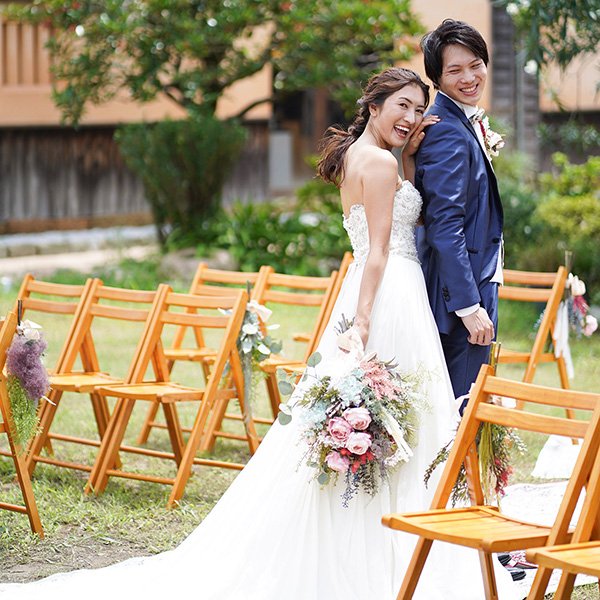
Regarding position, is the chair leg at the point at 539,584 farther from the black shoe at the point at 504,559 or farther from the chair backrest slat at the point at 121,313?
the chair backrest slat at the point at 121,313

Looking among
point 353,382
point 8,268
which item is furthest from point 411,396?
point 8,268

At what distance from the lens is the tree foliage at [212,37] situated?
12188mm

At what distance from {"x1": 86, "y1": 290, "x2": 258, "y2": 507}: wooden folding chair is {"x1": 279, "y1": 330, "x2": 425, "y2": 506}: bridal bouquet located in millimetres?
1423

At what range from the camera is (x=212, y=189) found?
1362 cm

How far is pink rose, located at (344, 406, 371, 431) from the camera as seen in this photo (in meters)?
3.79

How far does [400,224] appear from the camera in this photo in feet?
13.6

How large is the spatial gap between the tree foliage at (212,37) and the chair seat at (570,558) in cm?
1006

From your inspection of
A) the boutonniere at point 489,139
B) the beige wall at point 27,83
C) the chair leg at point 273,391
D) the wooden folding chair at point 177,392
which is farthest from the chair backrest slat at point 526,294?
the beige wall at point 27,83

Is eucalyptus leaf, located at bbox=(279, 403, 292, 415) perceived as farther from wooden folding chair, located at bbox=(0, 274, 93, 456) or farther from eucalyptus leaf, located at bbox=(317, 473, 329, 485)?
wooden folding chair, located at bbox=(0, 274, 93, 456)

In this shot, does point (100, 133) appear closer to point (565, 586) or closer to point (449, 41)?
point (449, 41)

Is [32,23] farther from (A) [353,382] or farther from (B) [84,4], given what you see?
(A) [353,382]

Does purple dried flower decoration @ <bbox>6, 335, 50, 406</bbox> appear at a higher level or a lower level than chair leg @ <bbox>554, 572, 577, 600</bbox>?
higher

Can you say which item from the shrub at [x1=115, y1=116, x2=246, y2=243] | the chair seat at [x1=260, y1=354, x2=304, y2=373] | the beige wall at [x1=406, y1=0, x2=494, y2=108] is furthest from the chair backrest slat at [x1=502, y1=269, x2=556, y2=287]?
the beige wall at [x1=406, y1=0, x2=494, y2=108]

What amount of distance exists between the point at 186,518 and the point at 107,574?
2.71ft
